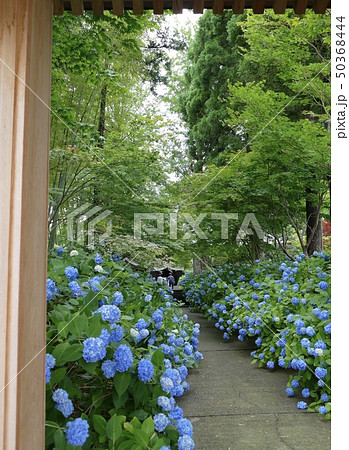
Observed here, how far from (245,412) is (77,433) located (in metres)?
1.24

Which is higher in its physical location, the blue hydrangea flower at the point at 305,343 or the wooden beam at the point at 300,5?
the wooden beam at the point at 300,5

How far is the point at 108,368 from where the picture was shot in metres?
1.07

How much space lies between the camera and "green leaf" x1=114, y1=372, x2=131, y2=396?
42.4 inches

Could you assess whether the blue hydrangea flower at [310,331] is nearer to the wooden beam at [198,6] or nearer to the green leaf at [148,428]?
the green leaf at [148,428]

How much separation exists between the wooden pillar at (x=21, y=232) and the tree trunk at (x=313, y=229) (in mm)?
3822

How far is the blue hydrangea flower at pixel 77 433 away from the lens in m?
0.89

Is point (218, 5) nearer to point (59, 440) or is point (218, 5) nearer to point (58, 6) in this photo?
point (58, 6)

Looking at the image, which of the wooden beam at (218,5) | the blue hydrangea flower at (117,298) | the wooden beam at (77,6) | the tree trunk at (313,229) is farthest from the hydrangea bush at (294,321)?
the wooden beam at (77,6)

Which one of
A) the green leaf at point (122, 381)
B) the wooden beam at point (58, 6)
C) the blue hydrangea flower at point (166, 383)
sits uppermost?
the wooden beam at point (58, 6)

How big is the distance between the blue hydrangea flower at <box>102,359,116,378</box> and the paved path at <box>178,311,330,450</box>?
0.72 meters

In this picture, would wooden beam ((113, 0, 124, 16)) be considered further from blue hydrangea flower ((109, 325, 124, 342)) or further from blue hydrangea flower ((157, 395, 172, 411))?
blue hydrangea flower ((157, 395, 172, 411))

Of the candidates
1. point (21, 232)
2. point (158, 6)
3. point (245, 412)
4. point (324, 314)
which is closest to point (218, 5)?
point (158, 6)

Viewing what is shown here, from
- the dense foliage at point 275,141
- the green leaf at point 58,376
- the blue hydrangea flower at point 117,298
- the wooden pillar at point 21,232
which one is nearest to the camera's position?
the wooden pillar at point 21,232
